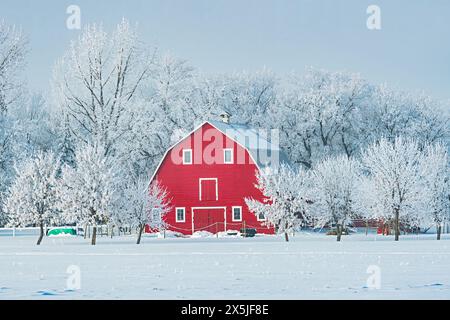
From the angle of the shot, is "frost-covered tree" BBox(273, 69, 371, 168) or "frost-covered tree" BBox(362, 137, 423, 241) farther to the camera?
"frost-covered tree" BBox(273, 69, 371, 168)

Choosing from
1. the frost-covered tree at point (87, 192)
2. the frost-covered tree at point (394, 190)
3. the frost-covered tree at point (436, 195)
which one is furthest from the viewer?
the frost-covered tree at point (436, 195)

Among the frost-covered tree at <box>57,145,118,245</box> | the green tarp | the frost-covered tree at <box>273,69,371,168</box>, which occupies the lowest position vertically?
the green tarp

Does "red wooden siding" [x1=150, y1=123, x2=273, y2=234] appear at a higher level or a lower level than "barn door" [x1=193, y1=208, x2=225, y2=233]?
higher

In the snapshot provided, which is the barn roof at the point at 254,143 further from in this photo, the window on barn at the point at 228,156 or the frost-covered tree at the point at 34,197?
the frost-covered tree at the point at 34,197

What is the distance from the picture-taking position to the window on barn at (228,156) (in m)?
60.8

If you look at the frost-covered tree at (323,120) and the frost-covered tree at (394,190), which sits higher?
the frost-covered tree at (323,120)

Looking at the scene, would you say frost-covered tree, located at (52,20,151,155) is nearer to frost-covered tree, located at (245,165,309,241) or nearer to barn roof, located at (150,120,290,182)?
barn roof, located at (150,120,290,182)

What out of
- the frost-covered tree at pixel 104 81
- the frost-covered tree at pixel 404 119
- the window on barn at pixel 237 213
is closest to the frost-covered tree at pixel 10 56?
the frost-covered tree at pixel 104 81

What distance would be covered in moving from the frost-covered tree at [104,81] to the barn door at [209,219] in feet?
25.0

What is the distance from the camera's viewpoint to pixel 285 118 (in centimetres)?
7494

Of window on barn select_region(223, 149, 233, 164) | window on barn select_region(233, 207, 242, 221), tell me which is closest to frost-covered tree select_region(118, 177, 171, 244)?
window on barn select_region(233, 207, 242, 221)

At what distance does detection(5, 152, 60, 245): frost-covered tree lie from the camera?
4584cm

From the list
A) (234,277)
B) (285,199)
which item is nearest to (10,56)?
(285,199)
